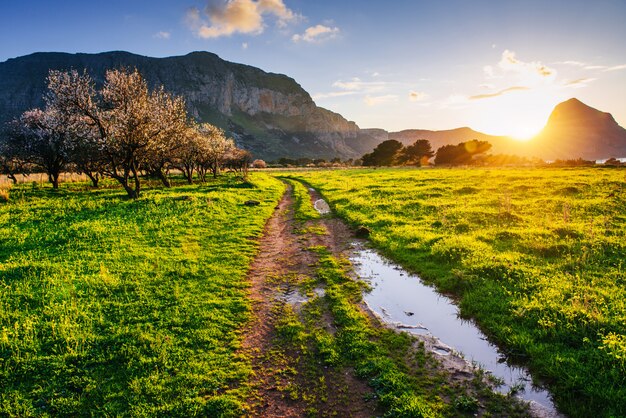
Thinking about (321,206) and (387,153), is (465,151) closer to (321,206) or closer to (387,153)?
(387,153)

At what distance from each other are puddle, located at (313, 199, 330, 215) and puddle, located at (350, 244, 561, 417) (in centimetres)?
1426

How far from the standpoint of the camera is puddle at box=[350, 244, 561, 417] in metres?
7.98

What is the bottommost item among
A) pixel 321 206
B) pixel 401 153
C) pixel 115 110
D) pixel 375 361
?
pixel 375 361

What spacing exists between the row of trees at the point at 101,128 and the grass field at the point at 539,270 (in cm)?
2221

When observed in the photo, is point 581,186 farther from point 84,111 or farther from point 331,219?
point 84,111

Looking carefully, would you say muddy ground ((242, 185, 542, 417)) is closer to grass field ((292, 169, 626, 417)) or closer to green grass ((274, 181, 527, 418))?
green grass ((274, 181, 527, 418))

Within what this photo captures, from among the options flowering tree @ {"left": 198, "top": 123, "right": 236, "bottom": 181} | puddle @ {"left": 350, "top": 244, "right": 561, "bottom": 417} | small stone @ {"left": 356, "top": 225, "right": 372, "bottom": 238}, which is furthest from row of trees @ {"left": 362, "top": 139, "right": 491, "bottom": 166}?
puddle @ {"left": 350, "top": 244, "right": 561, "bottom": 417}

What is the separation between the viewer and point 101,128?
3025cm

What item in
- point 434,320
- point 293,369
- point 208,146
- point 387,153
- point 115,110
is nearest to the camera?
point 293,369

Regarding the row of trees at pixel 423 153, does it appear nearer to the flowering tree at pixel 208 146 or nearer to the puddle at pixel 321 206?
the flowering tree at pixel 208 146

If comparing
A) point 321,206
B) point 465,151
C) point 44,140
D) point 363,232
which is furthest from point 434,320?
point 465,151

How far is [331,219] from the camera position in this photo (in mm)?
26703

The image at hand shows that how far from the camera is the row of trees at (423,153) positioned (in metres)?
122

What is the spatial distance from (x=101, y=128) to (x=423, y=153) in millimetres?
120910
